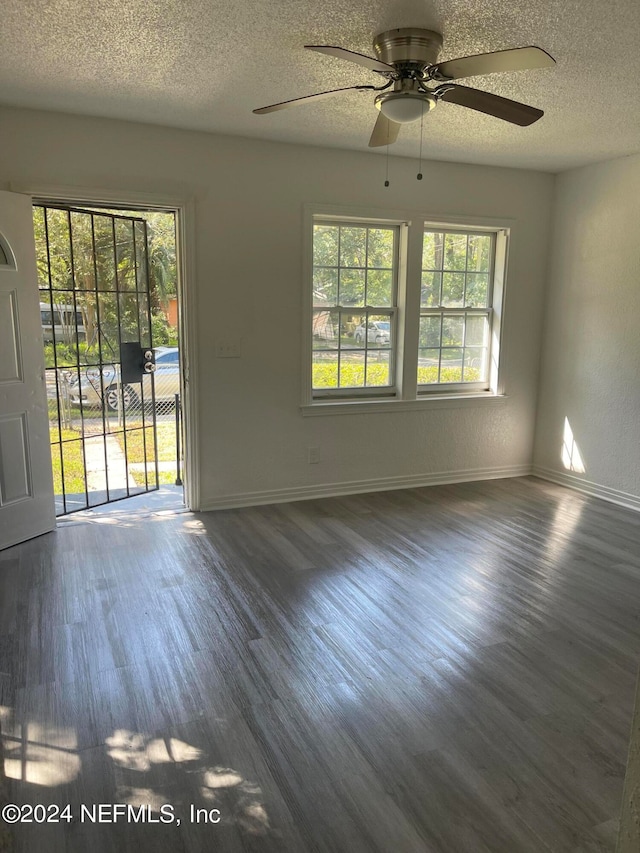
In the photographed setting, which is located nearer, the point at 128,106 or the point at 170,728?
the point at 170,728

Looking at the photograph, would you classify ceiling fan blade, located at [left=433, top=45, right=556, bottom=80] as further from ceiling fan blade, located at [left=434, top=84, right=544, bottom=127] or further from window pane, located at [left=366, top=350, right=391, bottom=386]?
window pane, located at [left=366, top=350, right=391, bottom=386]

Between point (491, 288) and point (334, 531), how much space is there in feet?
8.88

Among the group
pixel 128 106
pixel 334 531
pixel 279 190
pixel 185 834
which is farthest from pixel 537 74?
pixel 185 834

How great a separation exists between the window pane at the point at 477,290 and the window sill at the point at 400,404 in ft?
2.66

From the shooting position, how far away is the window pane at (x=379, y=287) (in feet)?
15.5

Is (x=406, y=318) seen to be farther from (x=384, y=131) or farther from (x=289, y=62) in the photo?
(x=289, y=62)

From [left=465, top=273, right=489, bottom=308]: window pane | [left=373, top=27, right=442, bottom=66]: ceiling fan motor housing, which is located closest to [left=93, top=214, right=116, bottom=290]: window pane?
[left=373, top=27, right=442, bottom=66]: ceiling fan motor housing

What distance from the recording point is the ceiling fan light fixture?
8.13 feet

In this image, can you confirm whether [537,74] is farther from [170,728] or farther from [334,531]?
[170,728]

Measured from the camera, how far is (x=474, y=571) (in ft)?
10.9

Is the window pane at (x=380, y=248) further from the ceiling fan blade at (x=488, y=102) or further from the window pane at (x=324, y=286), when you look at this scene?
the ceiling fan blade at (x=488, y=102)

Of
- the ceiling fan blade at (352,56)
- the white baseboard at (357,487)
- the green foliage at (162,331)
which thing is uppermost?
the ceiling fan blade at (352,56)

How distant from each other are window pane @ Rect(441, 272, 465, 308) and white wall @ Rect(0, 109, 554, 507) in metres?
0.47

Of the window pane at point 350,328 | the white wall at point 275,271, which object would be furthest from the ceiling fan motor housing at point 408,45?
the window pane at point 350,328
